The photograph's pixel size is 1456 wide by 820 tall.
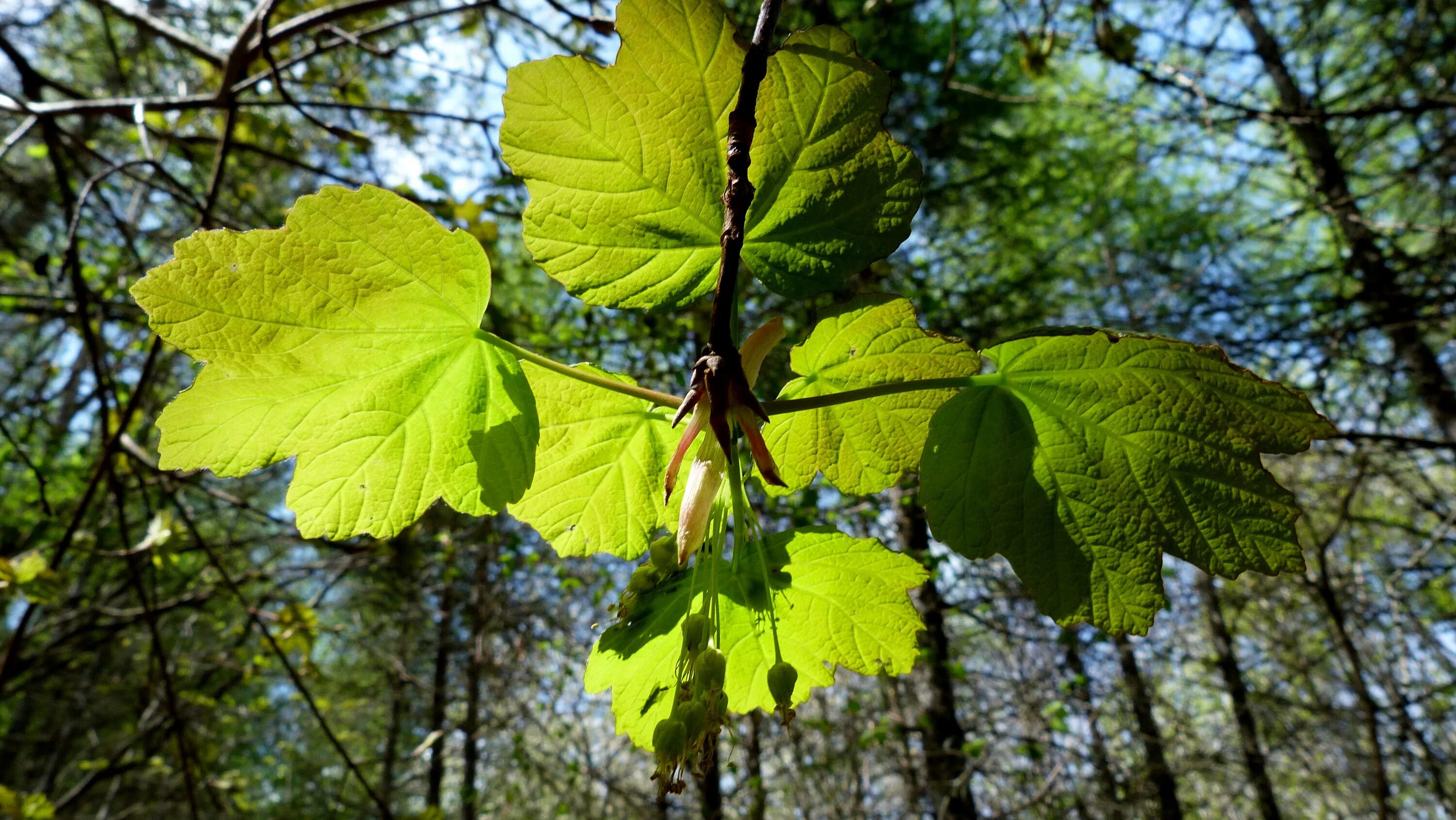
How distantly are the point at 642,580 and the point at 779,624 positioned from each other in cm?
19

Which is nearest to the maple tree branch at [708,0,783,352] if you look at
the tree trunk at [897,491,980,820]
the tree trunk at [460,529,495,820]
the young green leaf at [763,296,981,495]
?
the young green leaf at [763,296,981,495]

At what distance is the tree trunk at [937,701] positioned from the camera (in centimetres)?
377

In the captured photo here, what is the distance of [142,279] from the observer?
67 centimetres

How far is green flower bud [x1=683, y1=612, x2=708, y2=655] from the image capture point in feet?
2.01

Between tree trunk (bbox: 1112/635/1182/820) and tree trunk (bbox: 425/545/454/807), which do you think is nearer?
tree trunk (bbox: 1112/635/1182/820)

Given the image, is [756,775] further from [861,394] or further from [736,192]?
[736,192]

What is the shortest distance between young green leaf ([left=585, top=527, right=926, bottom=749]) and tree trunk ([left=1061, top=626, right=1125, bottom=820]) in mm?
2952

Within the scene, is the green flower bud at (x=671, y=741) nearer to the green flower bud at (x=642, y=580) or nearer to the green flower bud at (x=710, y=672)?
the green flower bud at (x=710, y=672)

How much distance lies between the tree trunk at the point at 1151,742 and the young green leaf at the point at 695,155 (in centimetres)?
541

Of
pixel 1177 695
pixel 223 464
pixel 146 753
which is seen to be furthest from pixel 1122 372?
pixel 1177 695

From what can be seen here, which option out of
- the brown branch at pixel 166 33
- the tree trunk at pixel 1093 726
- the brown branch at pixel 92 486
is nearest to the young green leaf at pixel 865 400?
the brown branch at pixel 92 486

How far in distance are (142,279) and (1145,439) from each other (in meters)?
0.91

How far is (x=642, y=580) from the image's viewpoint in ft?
2.39

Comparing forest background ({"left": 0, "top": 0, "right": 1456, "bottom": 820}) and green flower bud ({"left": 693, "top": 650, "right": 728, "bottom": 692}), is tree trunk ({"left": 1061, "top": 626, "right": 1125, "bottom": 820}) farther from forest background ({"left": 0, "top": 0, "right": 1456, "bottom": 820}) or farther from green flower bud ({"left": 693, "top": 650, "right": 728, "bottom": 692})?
green flower bud ({"left": 693, "top": 650, "right": 728, "bottom": 692})
